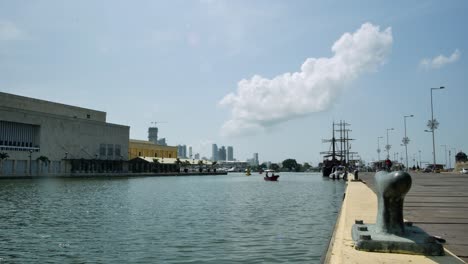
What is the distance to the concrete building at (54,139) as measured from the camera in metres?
101

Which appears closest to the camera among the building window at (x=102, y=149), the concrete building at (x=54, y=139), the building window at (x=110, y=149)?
the concrete building at (x=54, y=139)

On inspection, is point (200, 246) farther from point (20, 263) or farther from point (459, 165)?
point (459, 165)

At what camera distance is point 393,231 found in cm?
823

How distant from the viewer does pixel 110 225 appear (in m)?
21.5

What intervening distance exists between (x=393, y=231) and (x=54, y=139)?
117 m

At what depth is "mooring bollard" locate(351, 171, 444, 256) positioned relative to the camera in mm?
7703

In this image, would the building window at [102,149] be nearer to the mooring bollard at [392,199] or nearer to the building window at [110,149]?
the building window at [110,149]

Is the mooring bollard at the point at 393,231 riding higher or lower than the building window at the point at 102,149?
lower

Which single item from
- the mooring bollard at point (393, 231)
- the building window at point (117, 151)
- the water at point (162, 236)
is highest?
the building window at point (117, 151)

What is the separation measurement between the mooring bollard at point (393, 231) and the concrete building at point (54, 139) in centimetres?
10379

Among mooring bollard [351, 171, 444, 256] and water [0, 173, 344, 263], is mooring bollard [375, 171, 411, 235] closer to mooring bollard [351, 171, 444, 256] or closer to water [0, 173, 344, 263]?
mooring bollard [351, 171, 444, 256]

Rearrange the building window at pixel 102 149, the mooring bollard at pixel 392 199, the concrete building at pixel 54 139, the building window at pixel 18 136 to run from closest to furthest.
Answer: the mooring bollard at pixel 392 199 → the building window at pixel 18 136 → the concrete building at pixel 54 139 → the building window at pixel 102 149

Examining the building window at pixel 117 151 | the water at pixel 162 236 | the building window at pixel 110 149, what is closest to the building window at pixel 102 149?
the building window at pixel 110 149

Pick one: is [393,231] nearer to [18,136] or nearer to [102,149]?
[18,136]
